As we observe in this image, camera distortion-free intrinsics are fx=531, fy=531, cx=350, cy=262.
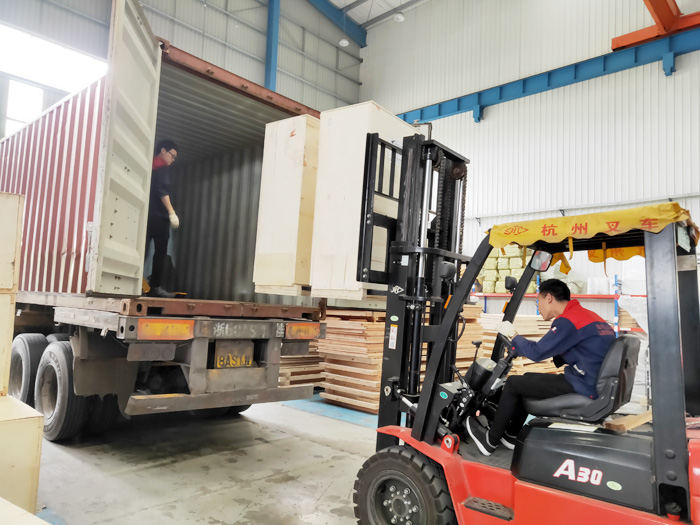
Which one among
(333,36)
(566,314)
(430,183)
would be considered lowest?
(566,314)

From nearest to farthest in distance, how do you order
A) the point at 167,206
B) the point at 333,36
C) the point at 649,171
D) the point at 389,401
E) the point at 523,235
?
the point at 523,235 < the point at 389,401 < the point at 167,206 < the point at 649,171 < the point at 333,36

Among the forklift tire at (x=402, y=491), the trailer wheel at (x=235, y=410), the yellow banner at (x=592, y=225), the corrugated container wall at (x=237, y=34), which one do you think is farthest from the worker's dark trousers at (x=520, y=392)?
the corrugated container wall at (x=237, y=34)

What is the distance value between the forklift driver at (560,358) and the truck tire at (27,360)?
175 inches

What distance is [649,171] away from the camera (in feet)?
37.9

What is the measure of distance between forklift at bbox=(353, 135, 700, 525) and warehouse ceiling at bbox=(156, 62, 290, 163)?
2138 mm

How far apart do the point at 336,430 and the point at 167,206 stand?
301 centimetres

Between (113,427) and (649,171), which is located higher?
(649,171)

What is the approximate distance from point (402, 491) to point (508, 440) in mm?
740

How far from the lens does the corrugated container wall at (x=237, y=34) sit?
12078 millimetres

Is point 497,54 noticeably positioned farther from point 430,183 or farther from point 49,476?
point 49,476

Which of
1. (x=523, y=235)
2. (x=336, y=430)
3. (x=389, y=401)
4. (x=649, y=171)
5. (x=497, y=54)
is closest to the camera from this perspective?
(x=523, y=235)

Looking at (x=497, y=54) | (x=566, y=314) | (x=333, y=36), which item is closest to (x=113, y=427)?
(x=566, y=314)

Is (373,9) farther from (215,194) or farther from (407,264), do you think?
(407,264)

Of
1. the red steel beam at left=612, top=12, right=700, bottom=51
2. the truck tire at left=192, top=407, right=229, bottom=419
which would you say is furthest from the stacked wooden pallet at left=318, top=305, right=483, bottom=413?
the red steel beam at left=612, top=12, right=700, bottom=51
